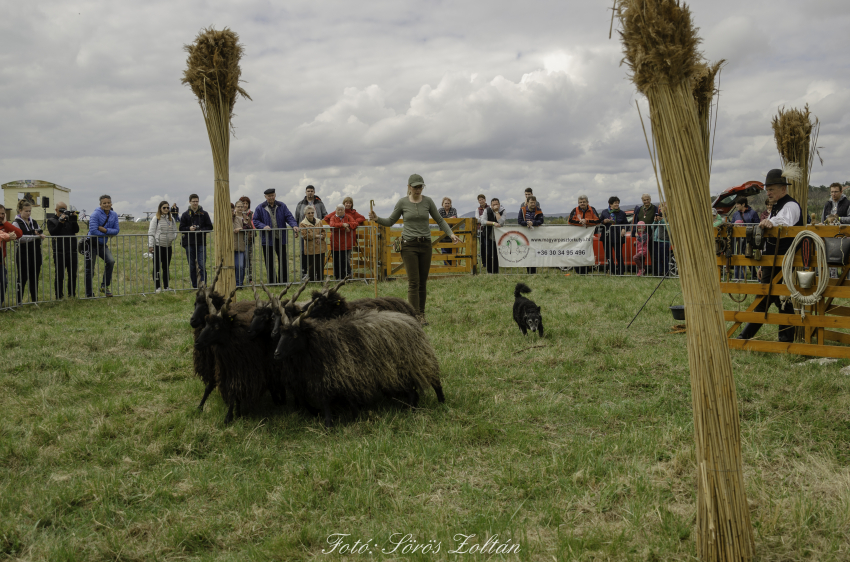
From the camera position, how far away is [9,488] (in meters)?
3.91

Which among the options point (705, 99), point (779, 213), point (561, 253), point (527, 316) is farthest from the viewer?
point (561, 253)

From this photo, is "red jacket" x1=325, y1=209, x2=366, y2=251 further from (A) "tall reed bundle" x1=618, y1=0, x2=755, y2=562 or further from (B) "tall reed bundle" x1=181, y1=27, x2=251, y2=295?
(A) "tall reed bundle" x1=618, y1=0, x2=755, y2=562

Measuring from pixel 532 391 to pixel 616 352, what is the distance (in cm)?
202

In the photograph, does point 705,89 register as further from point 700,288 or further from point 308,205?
point 308,205

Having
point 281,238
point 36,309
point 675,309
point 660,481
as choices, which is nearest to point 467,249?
point 281,238

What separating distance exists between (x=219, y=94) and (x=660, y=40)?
457cm

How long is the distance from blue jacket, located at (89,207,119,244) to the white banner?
9.78m

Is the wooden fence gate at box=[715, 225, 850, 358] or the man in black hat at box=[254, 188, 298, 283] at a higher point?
the man in black hat at box=[254, 188, 298, 283]

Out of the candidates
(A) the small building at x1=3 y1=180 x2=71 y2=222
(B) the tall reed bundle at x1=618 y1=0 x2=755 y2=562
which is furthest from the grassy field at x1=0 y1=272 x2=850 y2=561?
(A) the small building at x1=3 y1=180 x2=71 y2=222

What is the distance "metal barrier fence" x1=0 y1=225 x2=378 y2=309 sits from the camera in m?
11.1

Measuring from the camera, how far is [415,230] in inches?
328

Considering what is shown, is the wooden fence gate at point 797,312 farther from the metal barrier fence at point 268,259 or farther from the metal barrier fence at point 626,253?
the metal barrier fence at point 626,253

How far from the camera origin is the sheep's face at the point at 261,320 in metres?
5.32

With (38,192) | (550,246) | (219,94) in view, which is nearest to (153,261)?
(219,94)
